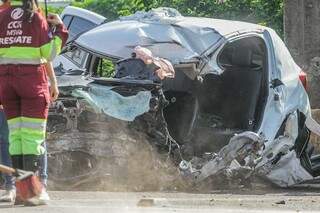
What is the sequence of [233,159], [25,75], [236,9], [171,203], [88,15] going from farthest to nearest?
[236,9]
[88,15]
[233,159]
[171,203]
[25,75]

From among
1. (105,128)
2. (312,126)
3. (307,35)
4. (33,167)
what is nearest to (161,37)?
(105,128)

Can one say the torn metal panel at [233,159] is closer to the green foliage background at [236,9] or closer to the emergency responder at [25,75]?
the emergency responder at [25,75]

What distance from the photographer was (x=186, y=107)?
333 inches

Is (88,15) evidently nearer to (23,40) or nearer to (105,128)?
(105,128)

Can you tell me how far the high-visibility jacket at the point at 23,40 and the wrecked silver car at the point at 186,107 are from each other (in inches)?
47.7

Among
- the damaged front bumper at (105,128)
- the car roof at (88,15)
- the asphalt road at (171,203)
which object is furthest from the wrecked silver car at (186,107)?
the car roof at (88,15)

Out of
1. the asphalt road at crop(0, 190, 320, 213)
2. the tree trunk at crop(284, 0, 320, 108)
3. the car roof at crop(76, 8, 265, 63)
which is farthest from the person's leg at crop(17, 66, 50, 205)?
the tree trunk at crop(284, 0, 320, 108)

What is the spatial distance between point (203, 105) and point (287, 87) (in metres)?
0.94

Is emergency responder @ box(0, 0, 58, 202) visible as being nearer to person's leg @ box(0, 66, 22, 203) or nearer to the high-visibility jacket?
the high-visibility jacket

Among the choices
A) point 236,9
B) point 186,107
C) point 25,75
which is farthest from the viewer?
point 236,9

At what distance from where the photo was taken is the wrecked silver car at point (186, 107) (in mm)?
7383

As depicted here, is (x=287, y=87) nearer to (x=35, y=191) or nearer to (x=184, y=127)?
Result: (x=184, y=127)

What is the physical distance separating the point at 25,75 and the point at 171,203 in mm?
1612

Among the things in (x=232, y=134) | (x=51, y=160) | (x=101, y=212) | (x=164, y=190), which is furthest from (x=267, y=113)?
(x=101, y=212)
